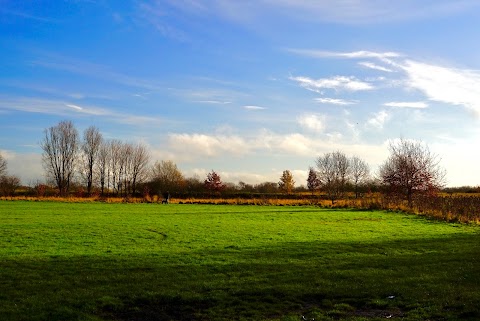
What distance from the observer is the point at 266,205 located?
220ft

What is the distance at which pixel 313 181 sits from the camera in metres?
119

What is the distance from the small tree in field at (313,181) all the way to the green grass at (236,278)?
3665 inches

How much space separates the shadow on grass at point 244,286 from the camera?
10500mm

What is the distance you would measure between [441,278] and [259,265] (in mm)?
5836

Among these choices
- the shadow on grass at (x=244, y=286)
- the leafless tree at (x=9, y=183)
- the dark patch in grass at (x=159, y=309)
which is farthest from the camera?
the leafless tree at (x=9, y=183)

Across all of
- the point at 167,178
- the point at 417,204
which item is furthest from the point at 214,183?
the point at 417,204

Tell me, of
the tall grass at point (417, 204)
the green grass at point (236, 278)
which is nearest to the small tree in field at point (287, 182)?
the tall grass at point (417, 204)

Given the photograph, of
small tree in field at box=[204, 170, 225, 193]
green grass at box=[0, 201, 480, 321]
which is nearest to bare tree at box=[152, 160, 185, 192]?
small tree in field at box=[204, 170, 225, 193]

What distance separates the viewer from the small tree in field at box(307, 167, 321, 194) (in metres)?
117

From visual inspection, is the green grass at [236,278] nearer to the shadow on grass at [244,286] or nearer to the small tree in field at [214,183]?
the shadow on grass at [244,286]

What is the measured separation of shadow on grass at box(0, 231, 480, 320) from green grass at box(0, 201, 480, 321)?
3cm

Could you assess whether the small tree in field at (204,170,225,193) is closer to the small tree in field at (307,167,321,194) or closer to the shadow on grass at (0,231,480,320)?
the small tree in field at (307,167,321,194)

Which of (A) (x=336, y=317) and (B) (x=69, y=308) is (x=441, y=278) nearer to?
(A) (x=336, y=317)

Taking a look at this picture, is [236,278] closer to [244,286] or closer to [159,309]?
[244,286]
